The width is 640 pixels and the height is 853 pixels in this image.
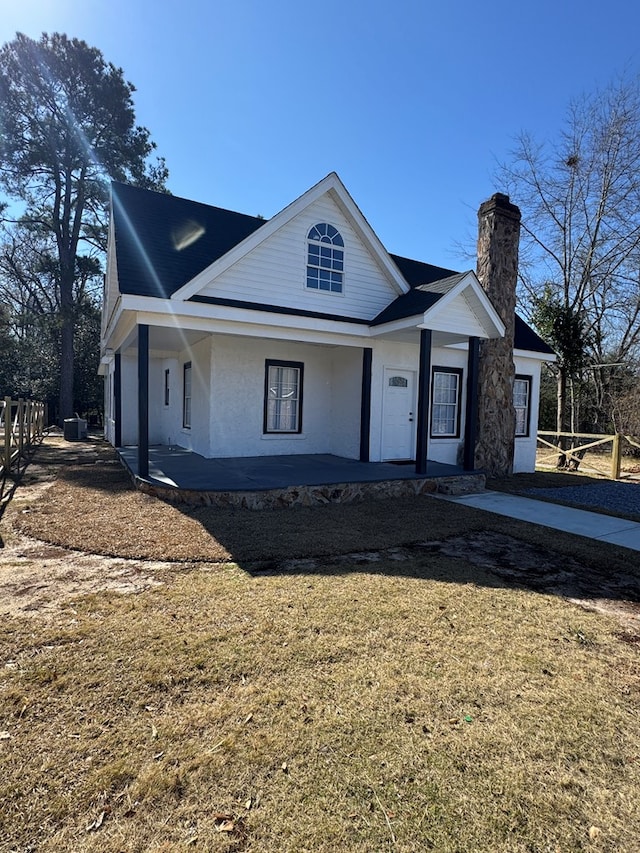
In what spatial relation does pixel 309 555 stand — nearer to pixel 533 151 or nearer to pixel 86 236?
pixel 533 151

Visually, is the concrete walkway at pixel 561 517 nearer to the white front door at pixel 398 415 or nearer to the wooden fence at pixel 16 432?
the white front door at pixel 398 415

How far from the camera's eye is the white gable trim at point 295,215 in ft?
28.4

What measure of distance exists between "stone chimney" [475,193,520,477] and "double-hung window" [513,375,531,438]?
1480 mm

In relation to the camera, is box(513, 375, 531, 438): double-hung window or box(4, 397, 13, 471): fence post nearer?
box(4, 397, 13, 471): fence post

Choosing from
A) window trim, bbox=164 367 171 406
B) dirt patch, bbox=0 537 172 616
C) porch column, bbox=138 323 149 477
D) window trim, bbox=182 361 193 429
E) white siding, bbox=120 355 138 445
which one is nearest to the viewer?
dirt patch, bbox=0 537 172 616

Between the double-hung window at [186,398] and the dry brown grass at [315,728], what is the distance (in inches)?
351

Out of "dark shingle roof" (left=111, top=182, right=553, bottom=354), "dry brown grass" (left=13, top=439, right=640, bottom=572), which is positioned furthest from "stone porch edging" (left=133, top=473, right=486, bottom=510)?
"dark shingle roof" (left=111, top=182, right=553, bottom=354)

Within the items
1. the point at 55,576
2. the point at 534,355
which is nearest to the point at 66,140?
the point at 534,355

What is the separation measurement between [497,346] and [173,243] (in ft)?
28.1

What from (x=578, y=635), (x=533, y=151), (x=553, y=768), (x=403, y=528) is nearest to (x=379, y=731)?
(x=553, y=768)

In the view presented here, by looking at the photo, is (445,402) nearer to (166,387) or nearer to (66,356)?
(166,387)

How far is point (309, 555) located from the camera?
543cm

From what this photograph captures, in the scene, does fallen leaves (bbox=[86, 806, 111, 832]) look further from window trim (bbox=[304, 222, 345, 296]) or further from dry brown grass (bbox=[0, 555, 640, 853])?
window trim (bbox=[304, 222, 345, 296])

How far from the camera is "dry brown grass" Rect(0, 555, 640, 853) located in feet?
6.41
